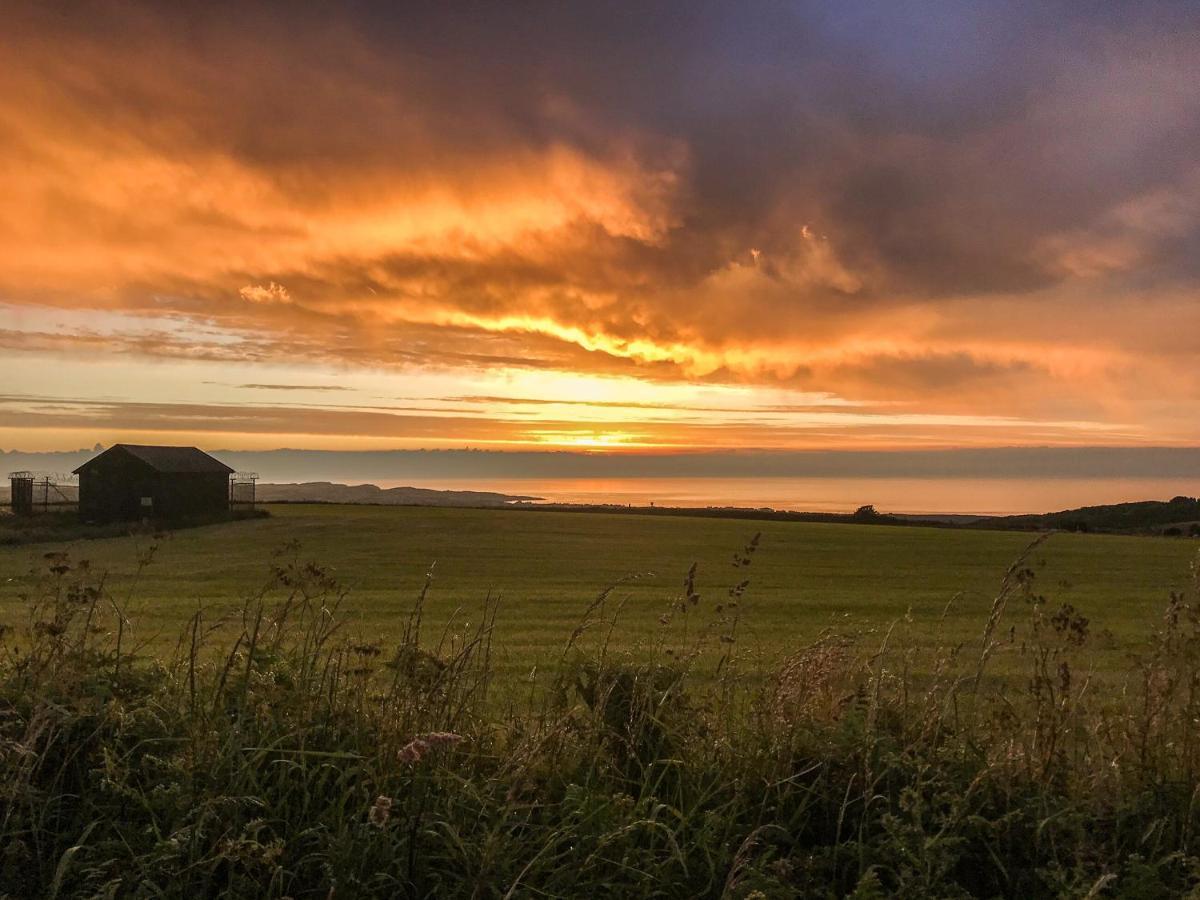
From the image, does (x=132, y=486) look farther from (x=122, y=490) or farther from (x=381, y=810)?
(x=381, y=810)

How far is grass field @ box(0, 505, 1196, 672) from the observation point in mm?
17375

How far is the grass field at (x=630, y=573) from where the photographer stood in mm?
17375

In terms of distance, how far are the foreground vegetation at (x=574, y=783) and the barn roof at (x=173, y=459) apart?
200ft

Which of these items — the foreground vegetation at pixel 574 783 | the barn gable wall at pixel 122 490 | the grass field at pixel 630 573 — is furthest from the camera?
the barn gable wall at pixel 122 490

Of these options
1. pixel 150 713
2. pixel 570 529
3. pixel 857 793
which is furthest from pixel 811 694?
pixel 570 529

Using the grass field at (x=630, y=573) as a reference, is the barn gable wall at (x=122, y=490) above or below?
above

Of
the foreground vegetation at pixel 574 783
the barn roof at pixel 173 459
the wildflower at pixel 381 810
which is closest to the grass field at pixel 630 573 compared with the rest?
the foreground vegetation at pixel 574 783

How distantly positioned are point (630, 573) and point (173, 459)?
60135 mm

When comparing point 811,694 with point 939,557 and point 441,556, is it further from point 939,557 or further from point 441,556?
point 939,557

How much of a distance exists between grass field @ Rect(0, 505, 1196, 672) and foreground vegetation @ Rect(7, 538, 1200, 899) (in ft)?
2.41

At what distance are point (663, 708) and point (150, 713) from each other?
9.74 ft

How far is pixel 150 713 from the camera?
4.97 m

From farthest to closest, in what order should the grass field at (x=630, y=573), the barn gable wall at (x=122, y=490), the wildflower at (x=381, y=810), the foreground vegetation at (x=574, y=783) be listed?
the barn gable wall at (x=122, y=490) → the grass field at (x=630, y=573) → the foreground vegetation at (x=574, y=783) → the wildflower at (x=381, y=810)

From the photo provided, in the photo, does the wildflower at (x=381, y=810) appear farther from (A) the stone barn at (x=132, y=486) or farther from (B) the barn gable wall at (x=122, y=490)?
(B) the barn gable wall at (x=122, y=490)
